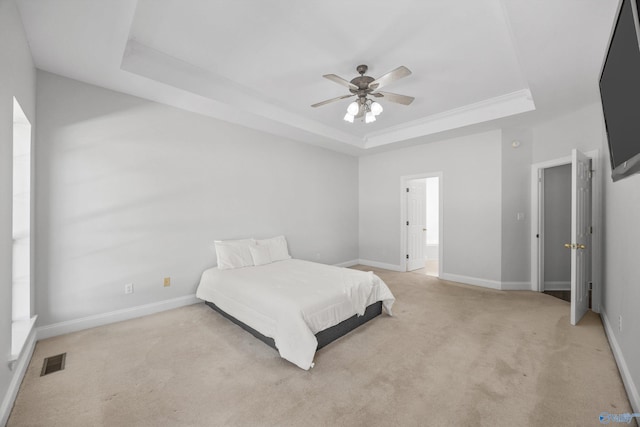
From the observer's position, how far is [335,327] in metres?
2.60

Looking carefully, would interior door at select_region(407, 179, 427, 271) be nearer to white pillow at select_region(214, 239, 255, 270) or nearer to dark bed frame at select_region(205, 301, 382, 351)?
dark bed frame at select_region(205, 301, 382, 351)

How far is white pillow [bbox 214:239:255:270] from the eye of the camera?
362cm

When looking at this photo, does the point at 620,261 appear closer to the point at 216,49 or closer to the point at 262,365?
the point at 262,365

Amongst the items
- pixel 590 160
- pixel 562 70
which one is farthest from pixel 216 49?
pixel 590 160

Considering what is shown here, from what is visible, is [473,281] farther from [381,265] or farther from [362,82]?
[362,82]

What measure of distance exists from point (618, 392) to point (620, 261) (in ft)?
3.66

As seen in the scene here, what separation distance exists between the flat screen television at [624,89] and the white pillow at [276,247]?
3689 millimetres

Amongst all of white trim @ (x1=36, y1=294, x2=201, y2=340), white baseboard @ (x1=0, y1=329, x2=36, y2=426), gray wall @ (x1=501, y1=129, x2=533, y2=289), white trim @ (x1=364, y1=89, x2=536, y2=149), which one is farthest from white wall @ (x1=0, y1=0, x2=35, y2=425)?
gray wall @ (x1=501, y1=129, x2=533, y2=289)

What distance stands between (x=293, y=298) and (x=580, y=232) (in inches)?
131

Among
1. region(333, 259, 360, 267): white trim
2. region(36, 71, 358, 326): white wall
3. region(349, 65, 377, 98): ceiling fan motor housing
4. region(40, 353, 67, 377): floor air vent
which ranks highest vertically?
region(349, 65, 377, 98): ceiling fan motor housing

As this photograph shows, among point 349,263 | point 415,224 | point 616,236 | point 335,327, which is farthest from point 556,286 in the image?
point 335,327

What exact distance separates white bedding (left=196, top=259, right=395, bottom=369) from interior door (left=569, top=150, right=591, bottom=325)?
2.03 meters

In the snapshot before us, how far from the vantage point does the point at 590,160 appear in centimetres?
338

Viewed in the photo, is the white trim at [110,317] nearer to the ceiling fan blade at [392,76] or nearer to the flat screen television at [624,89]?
the ceiling fan blade at [392,76]
